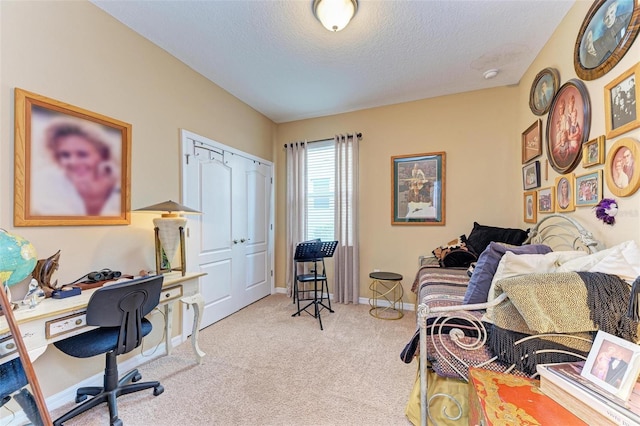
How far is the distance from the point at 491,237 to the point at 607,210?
130cm

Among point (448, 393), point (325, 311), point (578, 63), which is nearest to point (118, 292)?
point (448, 393)

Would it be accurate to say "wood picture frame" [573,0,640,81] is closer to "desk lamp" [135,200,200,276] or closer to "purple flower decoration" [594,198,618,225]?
"purple flower decoration" [594,198,618,225]

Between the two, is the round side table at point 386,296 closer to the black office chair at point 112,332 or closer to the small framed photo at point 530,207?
the small framed photo at point 530,207

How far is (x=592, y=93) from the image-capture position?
1.69 metres

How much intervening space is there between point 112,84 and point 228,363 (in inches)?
98.3

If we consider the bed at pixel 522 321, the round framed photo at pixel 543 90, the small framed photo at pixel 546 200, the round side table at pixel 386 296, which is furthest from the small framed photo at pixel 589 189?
the round side table at pixel 386 296

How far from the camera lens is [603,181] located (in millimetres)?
1586

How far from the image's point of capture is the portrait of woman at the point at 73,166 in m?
1.66

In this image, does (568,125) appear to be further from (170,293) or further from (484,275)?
(170,293)

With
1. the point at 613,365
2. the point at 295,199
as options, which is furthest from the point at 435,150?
the point at 613,365

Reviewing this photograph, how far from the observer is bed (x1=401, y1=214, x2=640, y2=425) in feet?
3.48

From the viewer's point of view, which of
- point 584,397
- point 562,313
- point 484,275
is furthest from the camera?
point 484,275

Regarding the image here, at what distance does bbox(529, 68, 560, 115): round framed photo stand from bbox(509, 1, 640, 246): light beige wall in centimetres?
5

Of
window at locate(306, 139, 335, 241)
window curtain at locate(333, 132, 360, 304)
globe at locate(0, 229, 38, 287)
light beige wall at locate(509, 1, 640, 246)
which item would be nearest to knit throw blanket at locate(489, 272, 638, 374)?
light beige wall at locate(509, 1, 640, 246)
